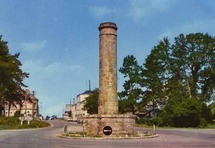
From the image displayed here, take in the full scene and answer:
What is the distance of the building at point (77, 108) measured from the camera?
13007cm

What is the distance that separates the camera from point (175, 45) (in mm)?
64750

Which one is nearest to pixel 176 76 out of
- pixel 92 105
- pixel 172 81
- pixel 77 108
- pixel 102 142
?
pixel 172 81

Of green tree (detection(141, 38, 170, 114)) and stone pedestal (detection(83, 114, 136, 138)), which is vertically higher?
green tree (detection(141, 38, 170, 114))

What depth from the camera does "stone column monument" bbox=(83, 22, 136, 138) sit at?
29.7 m

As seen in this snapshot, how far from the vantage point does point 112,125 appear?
29.7m

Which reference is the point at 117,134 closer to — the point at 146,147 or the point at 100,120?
the point at 100,120

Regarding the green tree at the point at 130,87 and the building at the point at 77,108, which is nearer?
the green tree at the point at 130,87

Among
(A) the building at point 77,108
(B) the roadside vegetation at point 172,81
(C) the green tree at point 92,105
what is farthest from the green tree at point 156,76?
(A) the building at point 77,108

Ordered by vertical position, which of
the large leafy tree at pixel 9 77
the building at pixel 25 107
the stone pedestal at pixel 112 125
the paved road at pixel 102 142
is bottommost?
the paved road at pixel 102 142

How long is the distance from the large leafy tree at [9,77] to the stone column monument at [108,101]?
1253 inches

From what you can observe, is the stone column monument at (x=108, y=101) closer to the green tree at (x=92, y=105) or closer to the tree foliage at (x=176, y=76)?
the tree foliage at (x=176, y=76)

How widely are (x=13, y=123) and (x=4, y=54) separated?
16982 mm

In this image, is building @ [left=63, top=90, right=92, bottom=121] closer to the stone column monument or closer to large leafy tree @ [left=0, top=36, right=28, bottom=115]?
large leafy tree @ [left=0, top=36, right=28, bottom=115]

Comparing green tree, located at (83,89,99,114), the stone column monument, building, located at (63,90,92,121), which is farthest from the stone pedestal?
building, located at (63,90,92,121)
